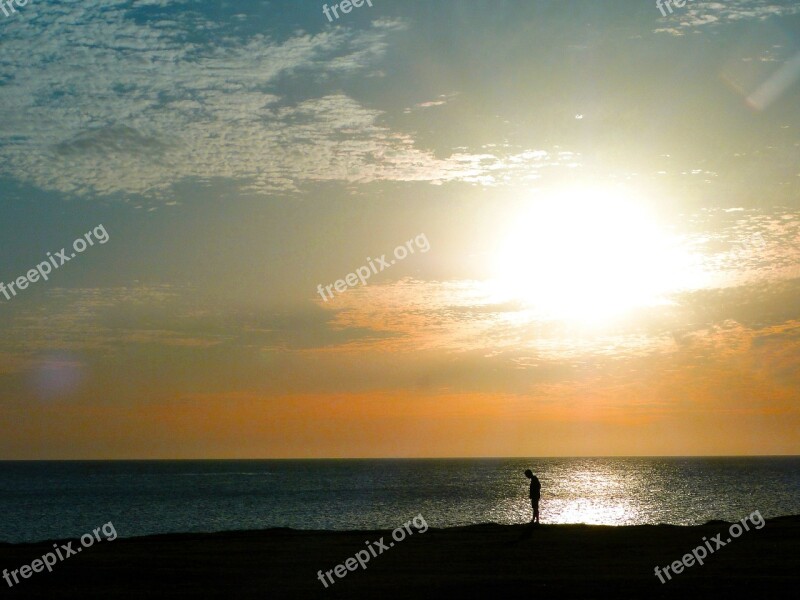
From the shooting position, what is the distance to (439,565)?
21609mm

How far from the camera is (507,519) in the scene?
2783 inches

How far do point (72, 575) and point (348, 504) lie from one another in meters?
80.5

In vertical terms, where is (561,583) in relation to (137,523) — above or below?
below

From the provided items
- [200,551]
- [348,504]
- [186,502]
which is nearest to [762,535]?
[200,551]

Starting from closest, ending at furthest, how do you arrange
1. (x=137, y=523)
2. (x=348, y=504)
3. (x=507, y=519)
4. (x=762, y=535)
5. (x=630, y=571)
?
(x=630, y=571), (x=762, y=535), (x=507, y=519), (x=137, y=523), (x=348, y=504)

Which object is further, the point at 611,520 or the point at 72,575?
the point at 611,520

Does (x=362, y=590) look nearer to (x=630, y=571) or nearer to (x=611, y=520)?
(x=630, y=571)

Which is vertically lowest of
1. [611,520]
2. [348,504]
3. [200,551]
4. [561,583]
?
[561,583]

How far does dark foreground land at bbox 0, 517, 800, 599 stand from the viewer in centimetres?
1791

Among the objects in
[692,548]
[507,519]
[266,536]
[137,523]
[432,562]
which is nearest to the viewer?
[432,562]

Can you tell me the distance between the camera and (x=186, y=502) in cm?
10894

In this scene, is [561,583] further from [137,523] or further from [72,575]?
[137,523]

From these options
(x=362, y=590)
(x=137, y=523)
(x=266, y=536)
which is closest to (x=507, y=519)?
(x=137, y=523)

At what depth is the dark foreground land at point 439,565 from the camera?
58.7 ft
